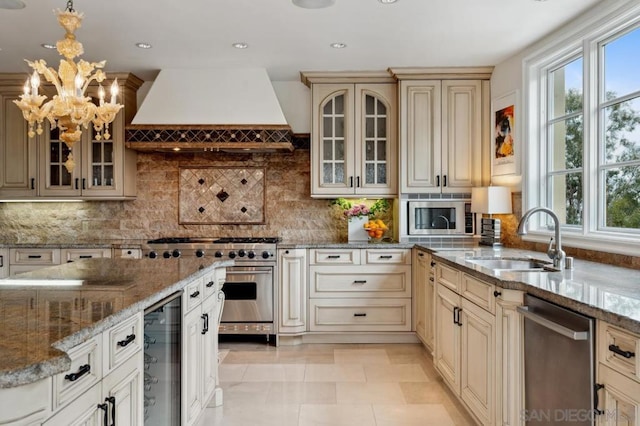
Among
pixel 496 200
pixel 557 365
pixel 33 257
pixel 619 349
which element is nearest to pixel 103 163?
pixel 33 257

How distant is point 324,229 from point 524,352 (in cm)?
302

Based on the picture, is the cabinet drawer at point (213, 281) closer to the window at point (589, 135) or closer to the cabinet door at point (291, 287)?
the cabinet door at point (291, 287)

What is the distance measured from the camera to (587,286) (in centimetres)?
214

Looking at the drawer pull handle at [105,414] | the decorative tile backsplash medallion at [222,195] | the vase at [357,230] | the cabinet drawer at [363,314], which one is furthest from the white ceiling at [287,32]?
the drawer pull handle at [105,414]

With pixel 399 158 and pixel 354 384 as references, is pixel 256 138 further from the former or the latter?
pixel 354 384

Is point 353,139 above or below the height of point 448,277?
above

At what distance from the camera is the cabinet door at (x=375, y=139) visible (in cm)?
477

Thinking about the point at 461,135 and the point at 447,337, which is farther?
the point at 461,135

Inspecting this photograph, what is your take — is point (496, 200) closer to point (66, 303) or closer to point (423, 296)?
point (423, 296)

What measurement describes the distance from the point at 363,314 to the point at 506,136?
2.08 m

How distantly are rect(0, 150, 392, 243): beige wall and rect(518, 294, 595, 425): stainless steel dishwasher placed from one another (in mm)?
3011

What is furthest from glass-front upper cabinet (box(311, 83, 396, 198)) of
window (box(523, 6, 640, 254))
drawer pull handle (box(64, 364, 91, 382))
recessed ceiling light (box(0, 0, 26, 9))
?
drawer pull handle (box(64, 364, 91, 382))

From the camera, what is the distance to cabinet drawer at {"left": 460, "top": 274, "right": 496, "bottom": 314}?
250 cm

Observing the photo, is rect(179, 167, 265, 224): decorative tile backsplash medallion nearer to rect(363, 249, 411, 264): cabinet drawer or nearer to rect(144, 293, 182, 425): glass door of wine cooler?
rect(363, 249, 411, 264): cabinet drawer
